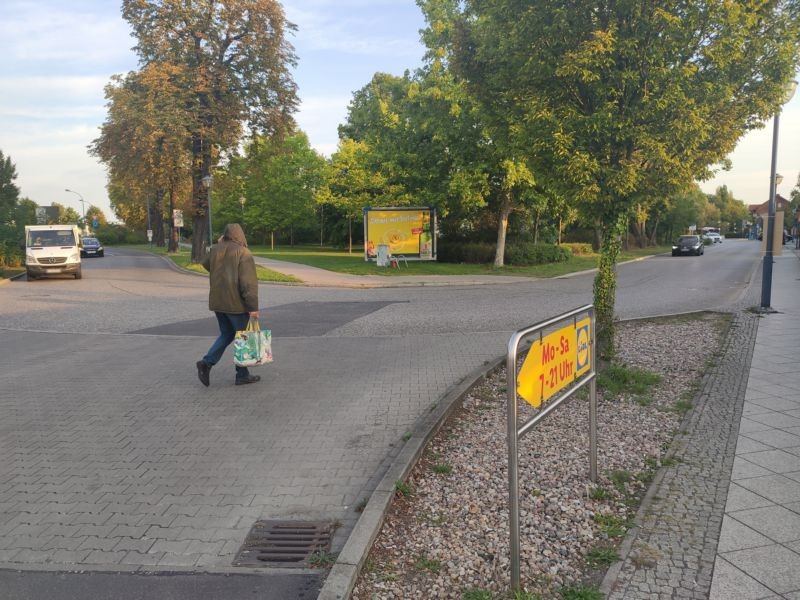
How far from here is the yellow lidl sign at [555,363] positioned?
3129mm

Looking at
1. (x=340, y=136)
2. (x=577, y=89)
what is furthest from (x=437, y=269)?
(x=340, y=136)

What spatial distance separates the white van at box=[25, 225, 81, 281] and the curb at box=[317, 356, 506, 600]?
853 inches

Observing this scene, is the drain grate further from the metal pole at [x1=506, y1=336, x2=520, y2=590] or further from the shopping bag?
the shopping bag

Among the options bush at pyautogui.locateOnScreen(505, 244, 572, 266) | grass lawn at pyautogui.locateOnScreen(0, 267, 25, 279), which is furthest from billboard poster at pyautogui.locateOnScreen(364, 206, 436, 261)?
grass lawn at pyautogui.locateOnScreen(0, 267, 25, 279)

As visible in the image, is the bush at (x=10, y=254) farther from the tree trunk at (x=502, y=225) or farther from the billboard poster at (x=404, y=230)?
the tree trunk at (x=502, y=225)

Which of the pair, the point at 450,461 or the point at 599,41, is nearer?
the point at 450,461

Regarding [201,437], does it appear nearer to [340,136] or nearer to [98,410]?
[98,410]

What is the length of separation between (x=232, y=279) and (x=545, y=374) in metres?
4.22

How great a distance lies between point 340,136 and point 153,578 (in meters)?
54.0

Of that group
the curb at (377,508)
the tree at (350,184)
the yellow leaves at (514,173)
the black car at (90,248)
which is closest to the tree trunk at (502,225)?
the yellow leaves at (514,173)

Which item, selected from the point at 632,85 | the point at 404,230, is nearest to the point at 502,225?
the point at 404,230

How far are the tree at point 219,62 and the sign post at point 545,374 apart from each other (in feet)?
84.5

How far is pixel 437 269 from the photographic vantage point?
26969 millimetres

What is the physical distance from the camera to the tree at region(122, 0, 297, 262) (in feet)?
85.4
